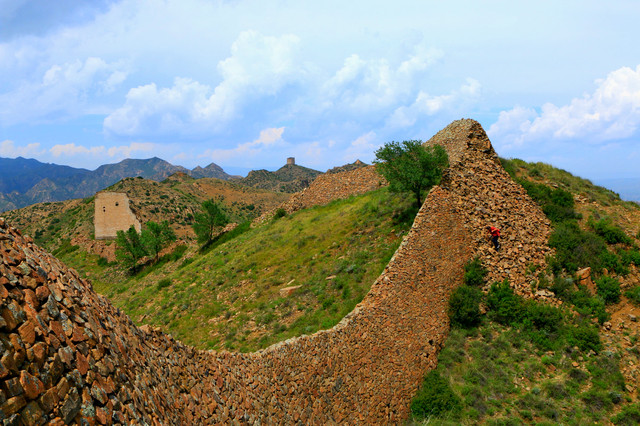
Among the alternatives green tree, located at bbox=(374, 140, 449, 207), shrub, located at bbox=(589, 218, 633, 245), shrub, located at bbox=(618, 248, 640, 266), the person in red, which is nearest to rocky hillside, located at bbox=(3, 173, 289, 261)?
green tree, located at bbox=(374, 140, 449, 207)

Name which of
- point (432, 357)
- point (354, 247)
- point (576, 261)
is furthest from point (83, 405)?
point (576, 261)

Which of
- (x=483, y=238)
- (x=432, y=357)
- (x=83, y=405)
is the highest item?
(x=483, y=238)

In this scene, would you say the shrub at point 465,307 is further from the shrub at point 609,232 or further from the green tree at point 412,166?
the shrub at point 609,232

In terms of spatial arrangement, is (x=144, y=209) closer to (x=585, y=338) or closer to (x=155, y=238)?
(x=155, y=238)

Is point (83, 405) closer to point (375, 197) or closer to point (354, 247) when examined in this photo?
point (354, 247)

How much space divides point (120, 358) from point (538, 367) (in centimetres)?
1411

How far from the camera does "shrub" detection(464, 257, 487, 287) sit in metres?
15.8

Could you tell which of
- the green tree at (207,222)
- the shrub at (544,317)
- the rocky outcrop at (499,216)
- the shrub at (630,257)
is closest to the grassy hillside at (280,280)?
the rocky outcrop at (499,216)

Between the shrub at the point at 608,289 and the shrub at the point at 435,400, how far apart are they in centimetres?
854

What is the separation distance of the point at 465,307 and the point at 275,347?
9.34 metres

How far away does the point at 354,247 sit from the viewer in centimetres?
1870

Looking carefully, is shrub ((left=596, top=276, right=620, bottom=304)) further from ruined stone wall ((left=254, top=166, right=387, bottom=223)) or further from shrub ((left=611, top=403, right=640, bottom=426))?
ruined stone wall ((left=254, top=166, right=387, bottom=223))

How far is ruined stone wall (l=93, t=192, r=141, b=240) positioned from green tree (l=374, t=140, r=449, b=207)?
123ft

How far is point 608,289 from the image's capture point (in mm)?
15281
